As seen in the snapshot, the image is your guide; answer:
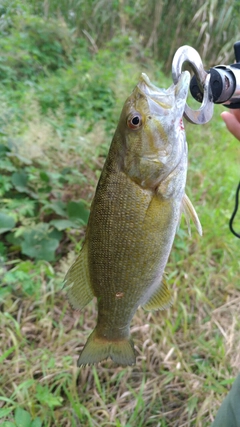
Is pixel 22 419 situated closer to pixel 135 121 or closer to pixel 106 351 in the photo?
pixel 106 351

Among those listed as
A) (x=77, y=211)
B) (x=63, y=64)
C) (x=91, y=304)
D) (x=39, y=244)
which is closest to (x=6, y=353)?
(x=91, y=304)

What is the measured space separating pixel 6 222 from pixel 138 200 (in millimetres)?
1348

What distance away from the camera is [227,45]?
20.1ft

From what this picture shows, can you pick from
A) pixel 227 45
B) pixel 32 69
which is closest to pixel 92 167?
pixel 32 69

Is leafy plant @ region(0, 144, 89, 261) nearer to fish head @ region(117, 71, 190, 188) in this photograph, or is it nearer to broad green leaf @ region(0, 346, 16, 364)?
broad green leaf @ region(0, 346, 16, 364)

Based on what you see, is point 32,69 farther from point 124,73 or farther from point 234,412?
point 234,412

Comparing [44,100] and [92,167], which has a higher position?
[44,100]

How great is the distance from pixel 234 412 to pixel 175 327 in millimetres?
797

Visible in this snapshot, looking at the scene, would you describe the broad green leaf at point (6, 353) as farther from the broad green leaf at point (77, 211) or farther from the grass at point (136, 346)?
the broad green leaf at point (77, 211)

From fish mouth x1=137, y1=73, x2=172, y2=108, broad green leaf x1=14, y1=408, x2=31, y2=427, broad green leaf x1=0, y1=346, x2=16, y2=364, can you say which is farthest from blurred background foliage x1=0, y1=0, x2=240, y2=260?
fish mouth x1=137, y1=73, x2=172, y2=108

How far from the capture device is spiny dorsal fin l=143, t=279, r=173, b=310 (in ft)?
3.76

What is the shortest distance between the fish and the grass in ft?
2.37

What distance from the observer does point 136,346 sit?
199 centimetres

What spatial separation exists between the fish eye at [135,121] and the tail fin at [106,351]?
2.43 ft
